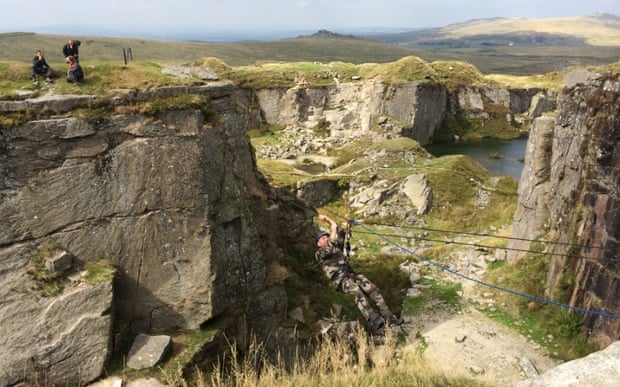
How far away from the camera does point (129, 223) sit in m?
9.44

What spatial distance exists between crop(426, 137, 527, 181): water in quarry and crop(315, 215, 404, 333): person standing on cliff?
33004 mm

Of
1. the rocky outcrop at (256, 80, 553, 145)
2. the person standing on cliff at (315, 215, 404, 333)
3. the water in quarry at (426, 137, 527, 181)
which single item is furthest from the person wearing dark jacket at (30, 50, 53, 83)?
the water in quarry at (426, 137, 527, 181)

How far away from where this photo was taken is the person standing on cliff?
14.2 metres

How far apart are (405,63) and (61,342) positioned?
155 feet

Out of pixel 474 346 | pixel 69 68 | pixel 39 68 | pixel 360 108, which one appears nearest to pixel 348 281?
pixel 474 346

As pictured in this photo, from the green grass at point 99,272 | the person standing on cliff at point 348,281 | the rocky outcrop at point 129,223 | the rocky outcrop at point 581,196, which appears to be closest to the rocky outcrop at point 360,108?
the rocky outcrop at point 581,196

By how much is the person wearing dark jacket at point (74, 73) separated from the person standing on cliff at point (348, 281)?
8.40 m

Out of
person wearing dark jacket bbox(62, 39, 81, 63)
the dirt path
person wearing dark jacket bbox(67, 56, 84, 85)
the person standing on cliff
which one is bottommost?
the dirt path

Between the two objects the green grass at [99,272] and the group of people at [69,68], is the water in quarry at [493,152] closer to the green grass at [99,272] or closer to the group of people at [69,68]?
the group of people at [69,68]

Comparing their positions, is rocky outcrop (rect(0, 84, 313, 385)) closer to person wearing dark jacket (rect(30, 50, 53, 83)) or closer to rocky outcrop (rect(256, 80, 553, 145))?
person wearing dark jacket (rect(30, 50, 53, 83))

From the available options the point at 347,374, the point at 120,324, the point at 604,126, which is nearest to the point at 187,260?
the point at 120,324

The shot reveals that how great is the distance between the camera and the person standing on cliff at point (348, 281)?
14.2 m

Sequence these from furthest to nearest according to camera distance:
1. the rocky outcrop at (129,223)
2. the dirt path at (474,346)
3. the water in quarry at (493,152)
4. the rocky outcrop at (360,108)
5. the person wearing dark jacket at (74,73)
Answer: the water in quarry at (493,152) → the rocky outcrop at (360,108) → the dirt path at (474,346) → the person wearing dark jacket at (74,73) → the rocky outcrop at (129,223)

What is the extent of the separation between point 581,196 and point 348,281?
768cm
